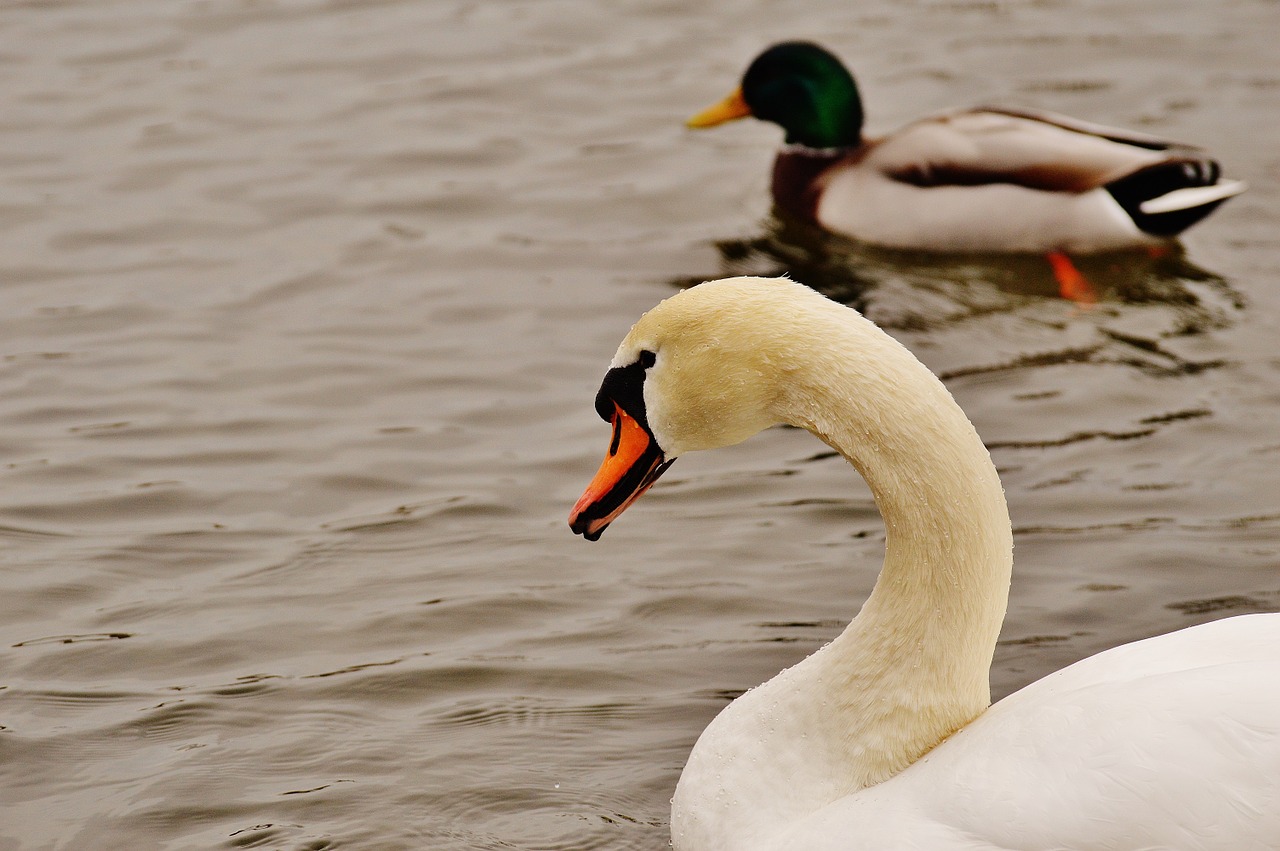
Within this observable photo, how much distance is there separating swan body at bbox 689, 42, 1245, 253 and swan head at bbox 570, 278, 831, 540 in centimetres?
488

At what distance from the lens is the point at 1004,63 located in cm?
1075

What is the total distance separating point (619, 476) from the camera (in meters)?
4.25

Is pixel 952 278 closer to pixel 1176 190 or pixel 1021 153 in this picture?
pixel 1021 153

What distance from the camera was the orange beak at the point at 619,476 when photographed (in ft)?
13.9

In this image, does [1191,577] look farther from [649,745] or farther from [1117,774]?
[1117,774]

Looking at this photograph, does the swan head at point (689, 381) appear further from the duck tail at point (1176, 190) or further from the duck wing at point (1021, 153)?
the duck tail at point (1176, 190)

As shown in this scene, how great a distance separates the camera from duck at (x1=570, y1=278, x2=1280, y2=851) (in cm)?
347

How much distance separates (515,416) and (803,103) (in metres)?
3.19

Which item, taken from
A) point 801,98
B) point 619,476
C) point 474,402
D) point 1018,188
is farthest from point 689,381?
point 801,98

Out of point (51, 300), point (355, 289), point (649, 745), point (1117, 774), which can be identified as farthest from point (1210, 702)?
point (51, 300)

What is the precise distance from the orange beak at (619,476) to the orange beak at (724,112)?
5.69 meters

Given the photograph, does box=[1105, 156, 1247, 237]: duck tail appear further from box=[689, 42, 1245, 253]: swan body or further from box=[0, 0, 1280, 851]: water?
box=[0, 0, 1280, 851]: water

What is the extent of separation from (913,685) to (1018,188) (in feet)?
17.3

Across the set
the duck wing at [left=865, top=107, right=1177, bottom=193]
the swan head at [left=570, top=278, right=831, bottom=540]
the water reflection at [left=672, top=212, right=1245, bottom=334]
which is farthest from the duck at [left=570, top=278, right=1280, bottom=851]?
the duck wing at [left=865, top=107, right=1177, bottom=193]
